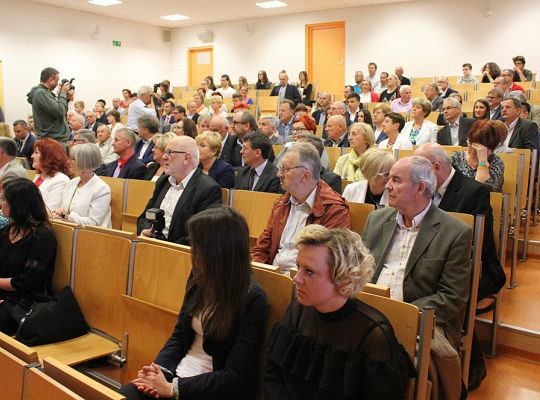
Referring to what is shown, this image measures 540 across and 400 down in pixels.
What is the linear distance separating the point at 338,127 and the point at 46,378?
4322mm

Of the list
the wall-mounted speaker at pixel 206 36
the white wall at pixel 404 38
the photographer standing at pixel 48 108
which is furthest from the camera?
the wall-mounted speaker at pixel 206 36

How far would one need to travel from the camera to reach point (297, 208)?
9.11 feet

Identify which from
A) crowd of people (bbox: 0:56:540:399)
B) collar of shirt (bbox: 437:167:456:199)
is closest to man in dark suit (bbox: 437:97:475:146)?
crowd of people (bbox: 0:56:540:399)

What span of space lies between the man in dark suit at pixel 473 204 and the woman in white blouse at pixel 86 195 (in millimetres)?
2120

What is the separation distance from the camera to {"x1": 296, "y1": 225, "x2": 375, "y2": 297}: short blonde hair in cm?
157

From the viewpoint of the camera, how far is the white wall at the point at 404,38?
10.6 metres

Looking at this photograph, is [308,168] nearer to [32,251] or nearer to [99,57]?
[32,251]

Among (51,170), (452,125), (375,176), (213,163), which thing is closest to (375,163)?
(375,176)

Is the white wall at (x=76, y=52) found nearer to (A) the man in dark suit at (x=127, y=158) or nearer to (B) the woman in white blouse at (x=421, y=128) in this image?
(A) the man in dark suit at (x=127, y=158)

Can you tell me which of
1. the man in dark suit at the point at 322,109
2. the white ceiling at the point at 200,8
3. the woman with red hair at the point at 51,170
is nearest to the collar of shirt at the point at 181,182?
the woman with red hair at the point at 51,170

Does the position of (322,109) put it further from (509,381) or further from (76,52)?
(76,52)

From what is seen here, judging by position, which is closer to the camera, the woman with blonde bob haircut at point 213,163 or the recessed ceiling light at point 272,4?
the woman with blonde bob haircut at point 213,163

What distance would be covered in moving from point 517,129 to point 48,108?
4762 millimetres

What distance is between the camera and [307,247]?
5.34 feet
